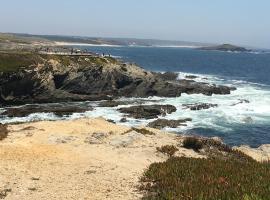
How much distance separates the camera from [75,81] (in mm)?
81625

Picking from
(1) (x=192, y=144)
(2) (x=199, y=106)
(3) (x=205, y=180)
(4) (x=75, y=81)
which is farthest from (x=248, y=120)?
(3) (x=205, y=180)

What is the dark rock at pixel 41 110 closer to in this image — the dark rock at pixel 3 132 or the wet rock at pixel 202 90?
the wet rock at pixel 202 90

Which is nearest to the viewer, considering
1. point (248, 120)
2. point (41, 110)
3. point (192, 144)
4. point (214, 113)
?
point (192, 144)

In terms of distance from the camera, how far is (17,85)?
74938 mm

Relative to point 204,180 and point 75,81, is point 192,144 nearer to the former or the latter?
point 204,180

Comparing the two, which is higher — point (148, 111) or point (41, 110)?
point (148, 111)

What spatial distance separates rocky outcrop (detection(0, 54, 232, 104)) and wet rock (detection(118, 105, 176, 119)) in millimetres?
12757

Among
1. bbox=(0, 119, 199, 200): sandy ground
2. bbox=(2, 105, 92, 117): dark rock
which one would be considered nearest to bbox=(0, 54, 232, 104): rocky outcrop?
bbox=(2, 105, 92, 117): dark rock

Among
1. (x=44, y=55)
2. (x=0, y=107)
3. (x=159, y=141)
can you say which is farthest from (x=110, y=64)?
(x=159, y=141)

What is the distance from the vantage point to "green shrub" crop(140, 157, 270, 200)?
59.9 ft

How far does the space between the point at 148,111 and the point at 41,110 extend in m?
14.4

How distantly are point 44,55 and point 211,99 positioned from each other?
30394 mm

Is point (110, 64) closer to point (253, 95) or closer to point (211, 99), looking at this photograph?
point (211, 99)

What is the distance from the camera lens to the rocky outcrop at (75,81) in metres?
75.0
